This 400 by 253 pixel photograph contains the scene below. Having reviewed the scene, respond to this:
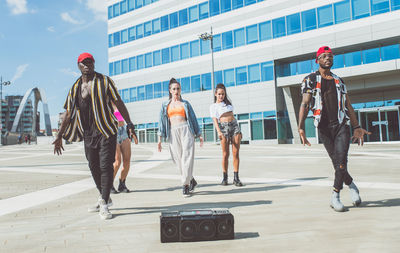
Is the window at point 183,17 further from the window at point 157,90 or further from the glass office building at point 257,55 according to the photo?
the window at point 157,90

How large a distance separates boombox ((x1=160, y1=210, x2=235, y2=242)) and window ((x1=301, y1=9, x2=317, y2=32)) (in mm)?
26062

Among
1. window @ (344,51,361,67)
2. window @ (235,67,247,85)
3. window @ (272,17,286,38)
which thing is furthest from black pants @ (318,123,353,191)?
window @ (235,67,247,85)

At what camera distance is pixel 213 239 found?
2787mm

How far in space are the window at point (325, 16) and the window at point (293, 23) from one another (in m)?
1.66

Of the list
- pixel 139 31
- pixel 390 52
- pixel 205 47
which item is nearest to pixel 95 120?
pixel 390 52

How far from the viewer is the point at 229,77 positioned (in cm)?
3056

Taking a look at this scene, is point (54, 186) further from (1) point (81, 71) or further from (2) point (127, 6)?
(2) point (127, 6)

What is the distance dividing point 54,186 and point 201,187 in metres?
2.87

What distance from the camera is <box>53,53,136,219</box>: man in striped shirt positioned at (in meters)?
3.83

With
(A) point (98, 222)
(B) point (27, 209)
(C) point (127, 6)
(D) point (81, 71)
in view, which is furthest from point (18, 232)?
(C) point (127, 6)

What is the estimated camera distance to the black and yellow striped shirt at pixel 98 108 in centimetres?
383

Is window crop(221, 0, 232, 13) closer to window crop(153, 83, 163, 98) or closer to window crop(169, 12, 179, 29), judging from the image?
window crop(169, 12, 179, 29)

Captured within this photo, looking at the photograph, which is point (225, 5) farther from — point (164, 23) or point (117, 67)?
point (117, 67)

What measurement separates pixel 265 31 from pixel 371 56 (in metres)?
8.75
